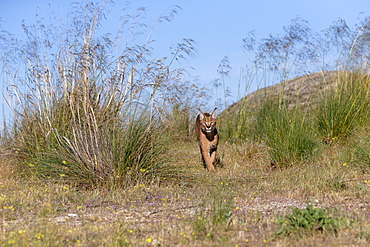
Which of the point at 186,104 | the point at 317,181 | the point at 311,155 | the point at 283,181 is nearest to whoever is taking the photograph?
the point at 317,181

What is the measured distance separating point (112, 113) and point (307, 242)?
3999mm

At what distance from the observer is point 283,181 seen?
6.34 meters

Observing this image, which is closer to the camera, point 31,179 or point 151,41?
point 31,179

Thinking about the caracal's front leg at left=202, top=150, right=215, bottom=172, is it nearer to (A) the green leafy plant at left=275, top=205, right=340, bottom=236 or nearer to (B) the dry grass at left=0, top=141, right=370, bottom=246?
(B) the dry grass at left=0, top=141, right=370, bottom=246

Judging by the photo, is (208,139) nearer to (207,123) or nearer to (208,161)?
(207,123)

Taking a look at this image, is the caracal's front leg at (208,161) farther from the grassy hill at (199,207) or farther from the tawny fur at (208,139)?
the grassy hill at (199,207)

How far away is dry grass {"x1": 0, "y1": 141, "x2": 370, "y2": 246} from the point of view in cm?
370

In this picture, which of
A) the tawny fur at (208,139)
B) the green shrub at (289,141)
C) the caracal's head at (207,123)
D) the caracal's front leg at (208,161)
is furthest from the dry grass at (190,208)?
the caracal's head at (207,123)

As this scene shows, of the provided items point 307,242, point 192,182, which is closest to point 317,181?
point 192,182

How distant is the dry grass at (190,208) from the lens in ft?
12.1

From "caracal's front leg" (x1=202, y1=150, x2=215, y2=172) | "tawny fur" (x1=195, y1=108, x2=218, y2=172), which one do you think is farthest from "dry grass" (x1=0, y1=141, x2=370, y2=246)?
"tawny fur" (x1=195, y1=108, x2=218, y2=172)

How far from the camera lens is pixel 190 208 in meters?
4.79

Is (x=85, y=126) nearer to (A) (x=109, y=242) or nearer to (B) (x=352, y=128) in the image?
(A) (x=109, y=242)

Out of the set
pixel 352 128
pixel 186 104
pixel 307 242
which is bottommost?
pixel 307 242
